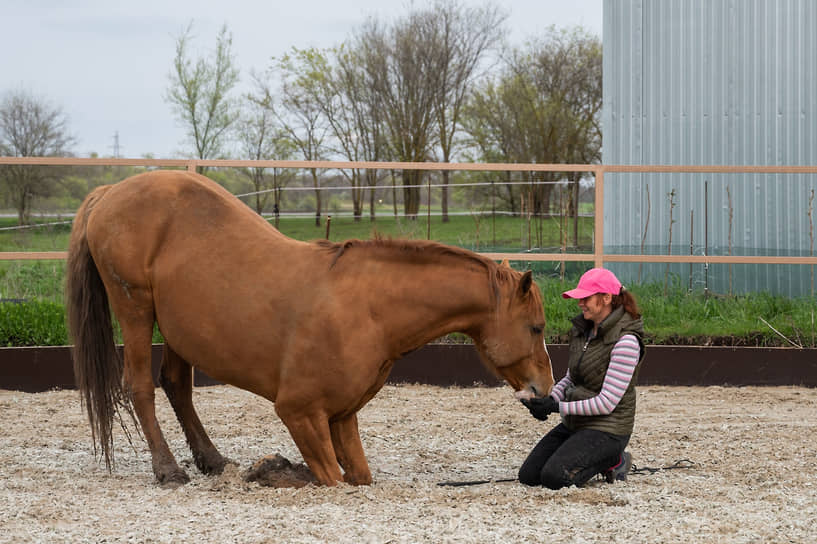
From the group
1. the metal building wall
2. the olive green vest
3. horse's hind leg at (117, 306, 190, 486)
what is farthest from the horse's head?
the metal building wall

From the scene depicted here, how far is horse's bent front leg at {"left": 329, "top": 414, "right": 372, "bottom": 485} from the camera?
429 cm

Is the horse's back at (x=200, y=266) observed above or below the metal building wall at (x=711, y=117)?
below

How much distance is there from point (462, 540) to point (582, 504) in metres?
0.79

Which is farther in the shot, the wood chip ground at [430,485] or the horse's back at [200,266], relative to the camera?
the horse's back at [200,266]

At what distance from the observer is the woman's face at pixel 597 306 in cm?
427

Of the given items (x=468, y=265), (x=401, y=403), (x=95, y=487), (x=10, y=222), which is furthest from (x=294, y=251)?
(x=10, y=222)

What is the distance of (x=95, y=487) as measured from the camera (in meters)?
4.38

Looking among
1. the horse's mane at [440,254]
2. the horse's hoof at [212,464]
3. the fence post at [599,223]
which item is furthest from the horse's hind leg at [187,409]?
the fence post at [599,223]

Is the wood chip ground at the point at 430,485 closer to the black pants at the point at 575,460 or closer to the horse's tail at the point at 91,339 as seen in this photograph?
the black pants at the point at 575,460

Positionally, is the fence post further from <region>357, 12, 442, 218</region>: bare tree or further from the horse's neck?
<region>357, 12, 442, 218</region>: bare tree

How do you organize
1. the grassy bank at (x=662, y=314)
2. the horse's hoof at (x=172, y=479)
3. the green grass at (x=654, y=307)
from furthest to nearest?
the green grass at (x=654, y=307), the grassy bank at (x=662, y=314), the horse's hoof at (x=172, y=479)

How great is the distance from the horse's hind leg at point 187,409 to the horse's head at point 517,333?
162 cm

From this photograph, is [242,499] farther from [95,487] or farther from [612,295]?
[612,295]

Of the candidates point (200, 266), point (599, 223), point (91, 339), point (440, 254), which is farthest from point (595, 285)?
point (599, 223)
